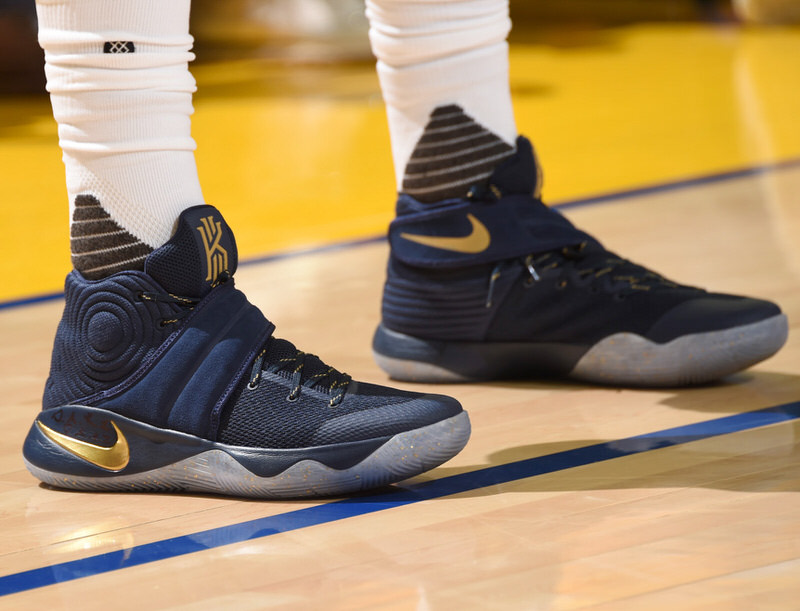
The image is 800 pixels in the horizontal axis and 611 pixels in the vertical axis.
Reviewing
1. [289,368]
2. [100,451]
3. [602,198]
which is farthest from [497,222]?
[602,198]

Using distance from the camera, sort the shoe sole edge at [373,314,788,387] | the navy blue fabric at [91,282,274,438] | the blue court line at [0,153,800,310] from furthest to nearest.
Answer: the blue court line at [0,153,800,310] < the shoe sole edge at [373,314,788,387] < the navy blue fabric at [91,282,274,438]

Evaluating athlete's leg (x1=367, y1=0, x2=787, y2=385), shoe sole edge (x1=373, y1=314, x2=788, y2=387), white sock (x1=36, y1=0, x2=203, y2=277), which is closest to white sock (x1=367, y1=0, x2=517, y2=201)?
athlete's leg (x1=367, y1=0, x2=787, y2=385)

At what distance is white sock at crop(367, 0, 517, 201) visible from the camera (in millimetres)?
1083

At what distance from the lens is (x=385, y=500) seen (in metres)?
0.83

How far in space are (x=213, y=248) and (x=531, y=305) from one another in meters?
0.36

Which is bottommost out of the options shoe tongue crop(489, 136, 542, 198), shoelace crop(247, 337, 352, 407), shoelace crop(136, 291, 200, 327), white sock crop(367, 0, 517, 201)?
shoelace crop(247, 337, 352, 407)

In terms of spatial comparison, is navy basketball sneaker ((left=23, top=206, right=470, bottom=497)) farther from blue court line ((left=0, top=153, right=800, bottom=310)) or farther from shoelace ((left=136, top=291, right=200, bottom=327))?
blue court line ((left=0, top=153, right=800, bottom=310))

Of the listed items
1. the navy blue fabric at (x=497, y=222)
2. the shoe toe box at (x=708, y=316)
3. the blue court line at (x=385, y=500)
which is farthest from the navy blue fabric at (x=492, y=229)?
the blue court line at (x=385, y=500)

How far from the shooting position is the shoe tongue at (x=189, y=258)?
2.79 ft

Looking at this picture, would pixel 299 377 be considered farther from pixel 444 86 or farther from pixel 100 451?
pixel 444 86

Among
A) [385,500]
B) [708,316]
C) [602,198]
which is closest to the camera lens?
[385,500]

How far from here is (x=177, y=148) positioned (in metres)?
0.86

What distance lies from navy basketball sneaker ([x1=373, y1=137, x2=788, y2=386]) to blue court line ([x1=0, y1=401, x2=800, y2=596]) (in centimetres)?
10

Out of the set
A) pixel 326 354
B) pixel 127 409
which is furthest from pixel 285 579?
pixel 326 354
